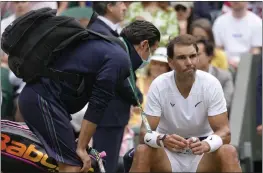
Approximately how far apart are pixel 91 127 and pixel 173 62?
0.98m

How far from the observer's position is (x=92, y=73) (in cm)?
662

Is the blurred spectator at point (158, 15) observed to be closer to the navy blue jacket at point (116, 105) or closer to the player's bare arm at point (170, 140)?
the navy blue jacket at point (116, 105)

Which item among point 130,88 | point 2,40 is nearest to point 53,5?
point 130,88

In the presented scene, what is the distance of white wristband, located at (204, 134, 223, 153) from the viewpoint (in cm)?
705

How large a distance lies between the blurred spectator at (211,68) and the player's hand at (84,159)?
2.74 metres

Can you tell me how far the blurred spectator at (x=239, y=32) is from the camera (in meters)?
11.0

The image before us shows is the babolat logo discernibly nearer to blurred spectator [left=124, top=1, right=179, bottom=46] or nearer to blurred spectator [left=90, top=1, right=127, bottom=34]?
blurred spectator [left=90, top=1, right=127, bottom=34]

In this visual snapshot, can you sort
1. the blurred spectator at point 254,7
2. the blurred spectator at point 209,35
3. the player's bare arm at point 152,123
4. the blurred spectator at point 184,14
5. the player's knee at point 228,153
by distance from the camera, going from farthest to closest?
the blurred spectator at point 254,7 → the blurred spectator at point 184,14 → the blurred spectator at point 209,35 → the player's bare arm at point 152,123 → the player's knee at point 228,153

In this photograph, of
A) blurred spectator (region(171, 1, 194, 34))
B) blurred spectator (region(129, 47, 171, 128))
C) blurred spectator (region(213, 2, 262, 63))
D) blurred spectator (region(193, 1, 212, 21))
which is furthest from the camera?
blurred spectator (region(193, 1, 212, 21))

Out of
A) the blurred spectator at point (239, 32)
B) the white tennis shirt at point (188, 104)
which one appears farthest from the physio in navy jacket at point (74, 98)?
the blurred spectator at point (239, 32)

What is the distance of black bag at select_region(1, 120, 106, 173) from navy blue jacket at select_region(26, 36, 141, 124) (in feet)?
1.70

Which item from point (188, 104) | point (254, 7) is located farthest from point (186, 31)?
point (188, 104)

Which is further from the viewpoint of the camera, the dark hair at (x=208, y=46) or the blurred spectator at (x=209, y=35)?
the blurred spectator at (x=209, y=35)

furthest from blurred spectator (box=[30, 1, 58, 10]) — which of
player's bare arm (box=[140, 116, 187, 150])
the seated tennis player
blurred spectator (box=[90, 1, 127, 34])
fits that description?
player's bare arm (box=[140, 116, 187, 150])
